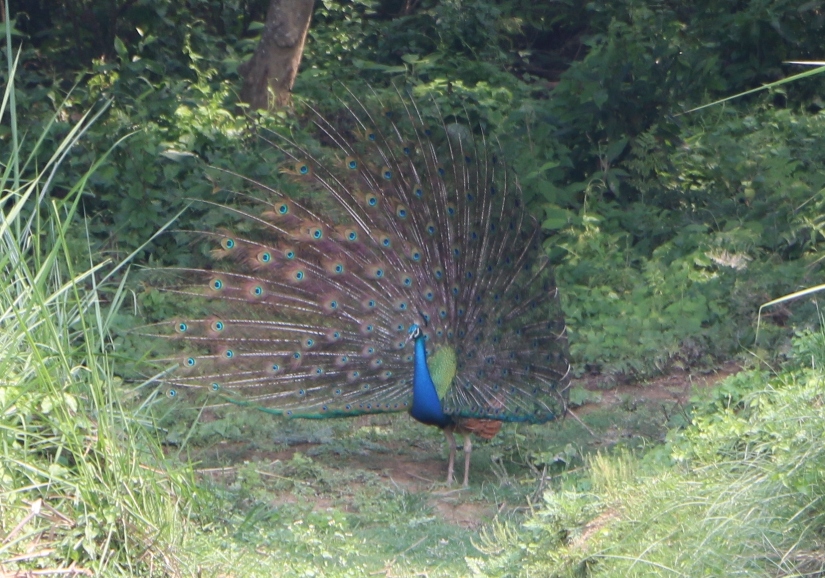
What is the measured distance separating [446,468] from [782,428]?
291cm

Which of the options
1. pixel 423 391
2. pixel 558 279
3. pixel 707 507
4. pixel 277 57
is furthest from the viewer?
pixel 277 57

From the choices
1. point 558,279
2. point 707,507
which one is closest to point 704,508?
point 707,507

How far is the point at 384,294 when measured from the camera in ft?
20.4

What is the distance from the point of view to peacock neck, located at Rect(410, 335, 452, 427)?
19.5 feet

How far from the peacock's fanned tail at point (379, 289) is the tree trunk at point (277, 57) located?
4329mm

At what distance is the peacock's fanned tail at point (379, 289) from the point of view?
19.6ft

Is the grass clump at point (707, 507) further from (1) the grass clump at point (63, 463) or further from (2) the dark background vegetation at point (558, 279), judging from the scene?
(1) the grass clump at point (63, 463)

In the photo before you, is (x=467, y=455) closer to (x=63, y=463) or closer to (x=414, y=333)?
(x=414, y=333)

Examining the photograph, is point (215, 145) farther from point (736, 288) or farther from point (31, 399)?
point (31, 399)

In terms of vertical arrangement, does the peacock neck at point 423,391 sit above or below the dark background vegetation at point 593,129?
below

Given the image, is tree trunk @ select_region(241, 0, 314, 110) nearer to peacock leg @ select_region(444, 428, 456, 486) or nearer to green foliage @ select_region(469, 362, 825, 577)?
peacock leg @ select_region(444, 428, 456, 486)

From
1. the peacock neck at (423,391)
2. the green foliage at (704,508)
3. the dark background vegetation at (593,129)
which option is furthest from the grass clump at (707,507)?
the dark background vegetation at (593,129)

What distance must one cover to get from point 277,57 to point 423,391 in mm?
5621

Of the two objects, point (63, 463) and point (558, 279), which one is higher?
point (63, 463)
